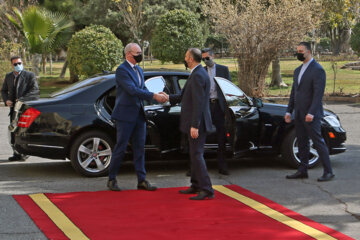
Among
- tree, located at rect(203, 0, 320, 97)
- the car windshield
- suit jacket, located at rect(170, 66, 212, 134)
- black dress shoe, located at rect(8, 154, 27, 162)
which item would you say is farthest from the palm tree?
suit jacket, located at rect(170, 66, 212, 134)

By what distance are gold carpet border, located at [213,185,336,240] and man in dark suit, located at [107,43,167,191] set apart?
1040 millimetres

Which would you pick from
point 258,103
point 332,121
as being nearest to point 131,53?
point 258,103

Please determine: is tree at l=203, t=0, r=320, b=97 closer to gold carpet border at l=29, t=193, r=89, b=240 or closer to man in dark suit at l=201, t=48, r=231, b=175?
man in dark suit at l=201, t=48, r=231, b=175

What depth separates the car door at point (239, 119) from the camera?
27.5 ft

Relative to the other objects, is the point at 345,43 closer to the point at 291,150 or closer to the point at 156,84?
the point at 291,150

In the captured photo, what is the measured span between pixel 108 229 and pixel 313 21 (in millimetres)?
17262

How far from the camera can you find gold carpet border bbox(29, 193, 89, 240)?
221 inches

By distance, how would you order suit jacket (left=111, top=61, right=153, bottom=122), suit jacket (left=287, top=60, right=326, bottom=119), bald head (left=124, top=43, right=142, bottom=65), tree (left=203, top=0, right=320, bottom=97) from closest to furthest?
suit jacket (left=111, top=61, right=153, bottom=122) < bald head (left=124, top=43, right=142, bottom=65) < suit jacket (left=287, top=60, right=326, bottom=119) < tree (left=203, top=0, right=320, bottom=97)

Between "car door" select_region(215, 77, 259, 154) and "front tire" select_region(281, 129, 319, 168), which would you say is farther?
"front tire" select_region(281, 129, 319, 168)

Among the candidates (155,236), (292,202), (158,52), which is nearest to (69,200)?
(155,236)

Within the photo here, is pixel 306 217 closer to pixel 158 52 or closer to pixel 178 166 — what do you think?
pixel 178 166

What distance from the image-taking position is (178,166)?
9.34 m

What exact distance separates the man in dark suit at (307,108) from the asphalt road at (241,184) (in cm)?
32

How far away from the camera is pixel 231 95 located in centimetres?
881
